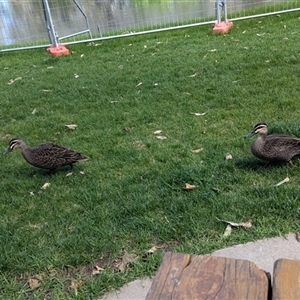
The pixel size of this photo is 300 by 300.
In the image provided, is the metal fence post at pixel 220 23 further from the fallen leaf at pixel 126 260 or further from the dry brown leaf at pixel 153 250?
the fallen leaf at pixel 126 260

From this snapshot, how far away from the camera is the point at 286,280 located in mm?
1618

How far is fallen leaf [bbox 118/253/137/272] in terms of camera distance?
3.12 metres

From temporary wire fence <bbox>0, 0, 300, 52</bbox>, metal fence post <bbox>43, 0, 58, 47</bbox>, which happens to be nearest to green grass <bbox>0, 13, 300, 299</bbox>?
metal fence post <bbox>43, 0, 58, 47</bbox>

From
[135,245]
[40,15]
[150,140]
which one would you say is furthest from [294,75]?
[40,15]

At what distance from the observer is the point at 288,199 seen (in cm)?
352

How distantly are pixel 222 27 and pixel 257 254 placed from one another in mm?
7009

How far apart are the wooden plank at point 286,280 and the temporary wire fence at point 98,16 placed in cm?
924

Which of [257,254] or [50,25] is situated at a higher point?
[50,25]

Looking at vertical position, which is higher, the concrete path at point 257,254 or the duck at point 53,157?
the duck at point 53,157

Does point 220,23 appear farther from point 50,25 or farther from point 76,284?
point 76,284

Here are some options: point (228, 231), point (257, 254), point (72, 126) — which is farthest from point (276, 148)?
point (72, 126)

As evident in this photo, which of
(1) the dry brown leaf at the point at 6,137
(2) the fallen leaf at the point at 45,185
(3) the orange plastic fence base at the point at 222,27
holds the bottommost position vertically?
(2) the fallen leaf at the point at 45,185

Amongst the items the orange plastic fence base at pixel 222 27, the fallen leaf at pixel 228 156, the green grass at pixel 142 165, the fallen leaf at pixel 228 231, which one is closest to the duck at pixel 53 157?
the green grass at pixel 142 165

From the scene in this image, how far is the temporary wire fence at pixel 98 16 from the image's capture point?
10914mm
